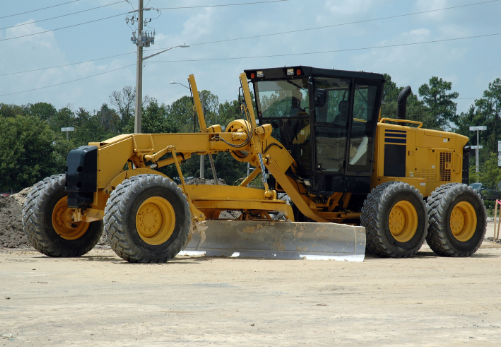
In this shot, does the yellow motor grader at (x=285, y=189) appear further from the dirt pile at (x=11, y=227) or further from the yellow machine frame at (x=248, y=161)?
the dirt pile at (x=11, y=227)

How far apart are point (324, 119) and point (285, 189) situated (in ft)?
4.90

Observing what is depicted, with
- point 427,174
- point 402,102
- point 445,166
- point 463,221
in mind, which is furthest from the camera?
point 445,166

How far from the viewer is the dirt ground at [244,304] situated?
517 cm

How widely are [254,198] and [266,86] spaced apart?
8.04 ft

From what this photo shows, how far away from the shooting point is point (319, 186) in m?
13.1

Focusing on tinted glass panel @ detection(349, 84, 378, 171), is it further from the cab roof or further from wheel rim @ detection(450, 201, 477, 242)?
wheel rim @ detection(450, 201, 477, 242)

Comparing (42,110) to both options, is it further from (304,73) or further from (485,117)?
(304,73)

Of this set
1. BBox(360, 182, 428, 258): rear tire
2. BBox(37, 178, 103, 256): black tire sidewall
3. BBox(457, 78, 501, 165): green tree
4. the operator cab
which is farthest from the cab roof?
BBox(457, 78, 501, 165): green tree

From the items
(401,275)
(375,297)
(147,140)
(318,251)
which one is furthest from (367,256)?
(375,297)

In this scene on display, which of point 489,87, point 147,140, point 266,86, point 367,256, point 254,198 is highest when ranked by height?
point 489,87

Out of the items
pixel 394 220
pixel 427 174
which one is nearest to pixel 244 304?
pixel 394 220

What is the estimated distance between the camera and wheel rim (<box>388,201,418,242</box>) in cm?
1261

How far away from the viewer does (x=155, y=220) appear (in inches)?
409

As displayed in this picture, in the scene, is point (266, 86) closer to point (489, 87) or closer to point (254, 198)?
point (254, 198)
